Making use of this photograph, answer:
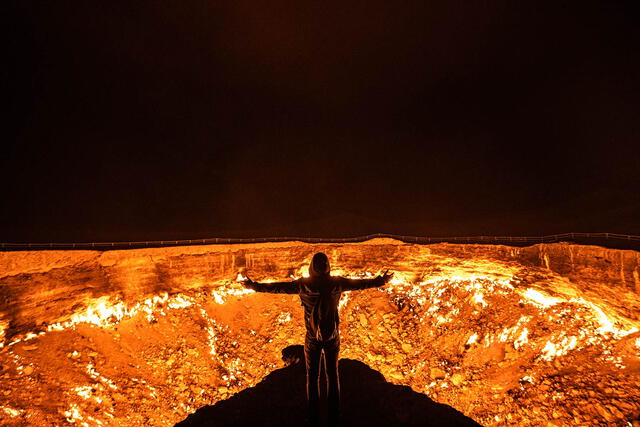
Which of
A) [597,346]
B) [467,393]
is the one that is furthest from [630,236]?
[467,393]

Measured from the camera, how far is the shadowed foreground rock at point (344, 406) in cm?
554

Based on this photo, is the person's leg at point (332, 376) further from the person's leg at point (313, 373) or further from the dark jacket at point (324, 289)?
the dark jacket at point (324, 289)

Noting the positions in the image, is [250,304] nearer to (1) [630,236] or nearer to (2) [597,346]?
(2) [597,346]

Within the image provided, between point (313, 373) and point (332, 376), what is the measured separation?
0.26 metres

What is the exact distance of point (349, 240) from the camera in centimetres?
859

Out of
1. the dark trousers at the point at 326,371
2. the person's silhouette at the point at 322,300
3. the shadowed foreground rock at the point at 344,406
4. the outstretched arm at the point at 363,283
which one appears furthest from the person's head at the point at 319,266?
the shadowed foreground rock at the point at 344,406

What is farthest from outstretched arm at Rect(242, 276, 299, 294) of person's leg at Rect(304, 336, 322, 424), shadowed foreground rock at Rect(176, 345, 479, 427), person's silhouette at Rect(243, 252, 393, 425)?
shadowed foreground rock at Rect(176, 345, 479, 427)

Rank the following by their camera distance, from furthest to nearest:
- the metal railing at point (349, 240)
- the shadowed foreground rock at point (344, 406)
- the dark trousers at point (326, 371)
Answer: the metal railing at point (349, 240) < the shadowed foreground rock at point (344, 406) < the dark trousers at point (326, 371)

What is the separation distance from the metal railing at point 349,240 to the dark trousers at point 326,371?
4.41 m

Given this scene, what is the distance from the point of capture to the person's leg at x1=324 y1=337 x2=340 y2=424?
169 inches

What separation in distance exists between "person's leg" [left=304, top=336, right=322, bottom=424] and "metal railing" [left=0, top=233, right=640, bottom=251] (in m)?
4.41

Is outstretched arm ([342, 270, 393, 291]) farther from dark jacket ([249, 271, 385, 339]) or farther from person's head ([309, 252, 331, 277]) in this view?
person's head ([309, 252, 331, 277])

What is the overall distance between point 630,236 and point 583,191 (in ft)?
10.6

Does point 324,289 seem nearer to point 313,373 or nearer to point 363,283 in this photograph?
point 363,283
